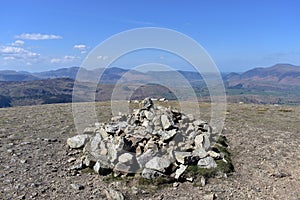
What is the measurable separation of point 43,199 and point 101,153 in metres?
4.51

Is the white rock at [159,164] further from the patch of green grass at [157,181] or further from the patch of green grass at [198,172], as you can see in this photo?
the patch of green grass at [198,172]

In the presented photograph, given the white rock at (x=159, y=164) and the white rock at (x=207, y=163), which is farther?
the white rock at (x=207, y=163)

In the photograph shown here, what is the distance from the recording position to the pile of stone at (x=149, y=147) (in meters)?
16.4

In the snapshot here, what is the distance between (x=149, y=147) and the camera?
703 inches

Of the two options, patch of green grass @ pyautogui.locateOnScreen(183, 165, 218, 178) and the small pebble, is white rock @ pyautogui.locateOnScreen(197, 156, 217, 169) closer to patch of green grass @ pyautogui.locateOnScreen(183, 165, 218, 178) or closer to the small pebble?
patch of green grass @ pyautogui.locateOnScreen(183, 165, 218, 178)

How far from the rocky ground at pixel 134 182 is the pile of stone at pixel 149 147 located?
32.2 inches

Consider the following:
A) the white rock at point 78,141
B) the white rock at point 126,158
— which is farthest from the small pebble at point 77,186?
the white rock at point 78,141

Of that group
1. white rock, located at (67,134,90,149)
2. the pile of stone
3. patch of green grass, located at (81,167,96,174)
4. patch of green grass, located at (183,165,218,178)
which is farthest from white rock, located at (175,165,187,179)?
white rock, located at (67,134,90,149)

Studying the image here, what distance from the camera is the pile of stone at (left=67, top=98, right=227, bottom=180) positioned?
53.8 feet

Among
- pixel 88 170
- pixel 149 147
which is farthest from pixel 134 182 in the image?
pixel 88 170

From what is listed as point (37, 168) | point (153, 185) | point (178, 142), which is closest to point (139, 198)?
point (153, 185)

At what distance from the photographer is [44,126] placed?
86.6ft

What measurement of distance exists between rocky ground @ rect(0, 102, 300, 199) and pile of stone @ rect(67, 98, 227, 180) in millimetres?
819

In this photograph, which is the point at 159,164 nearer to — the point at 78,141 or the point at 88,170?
the point at 88,170
